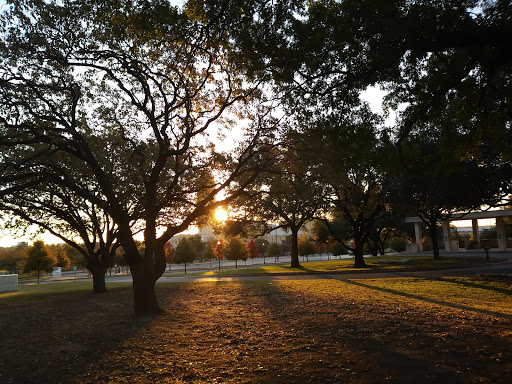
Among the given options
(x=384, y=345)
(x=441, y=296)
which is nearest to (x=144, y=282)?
(x=384, y=345)

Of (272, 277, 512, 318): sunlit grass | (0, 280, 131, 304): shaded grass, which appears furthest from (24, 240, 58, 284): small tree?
(272, 277, 512, 318): sunlit grass

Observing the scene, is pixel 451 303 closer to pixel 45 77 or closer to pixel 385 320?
pixel 385 320

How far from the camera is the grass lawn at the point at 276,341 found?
532 cm

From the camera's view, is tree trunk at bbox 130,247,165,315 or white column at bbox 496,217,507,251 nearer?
tree trunk at bbox 130,247,165,315

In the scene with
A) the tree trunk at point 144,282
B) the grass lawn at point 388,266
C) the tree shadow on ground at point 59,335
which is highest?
the tree trunk at point 144,282

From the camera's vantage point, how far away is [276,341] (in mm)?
7168

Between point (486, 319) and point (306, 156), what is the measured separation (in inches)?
293

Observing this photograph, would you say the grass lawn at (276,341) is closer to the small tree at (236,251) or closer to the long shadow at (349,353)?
the long shadow at (349,353)

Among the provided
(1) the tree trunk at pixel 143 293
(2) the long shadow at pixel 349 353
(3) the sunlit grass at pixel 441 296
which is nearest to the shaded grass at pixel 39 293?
(1) the tree trunk at pixel 143 293

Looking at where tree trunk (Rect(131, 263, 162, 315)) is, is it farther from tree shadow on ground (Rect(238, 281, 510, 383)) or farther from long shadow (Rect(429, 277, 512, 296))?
long shadow (Rect(429, 277, 512, 296))

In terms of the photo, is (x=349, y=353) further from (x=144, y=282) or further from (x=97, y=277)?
(x=97, y=277)

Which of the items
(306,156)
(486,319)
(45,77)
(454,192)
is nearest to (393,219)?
(454,192)

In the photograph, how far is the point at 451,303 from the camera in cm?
1083

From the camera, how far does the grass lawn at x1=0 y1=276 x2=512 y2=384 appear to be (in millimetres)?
5316
